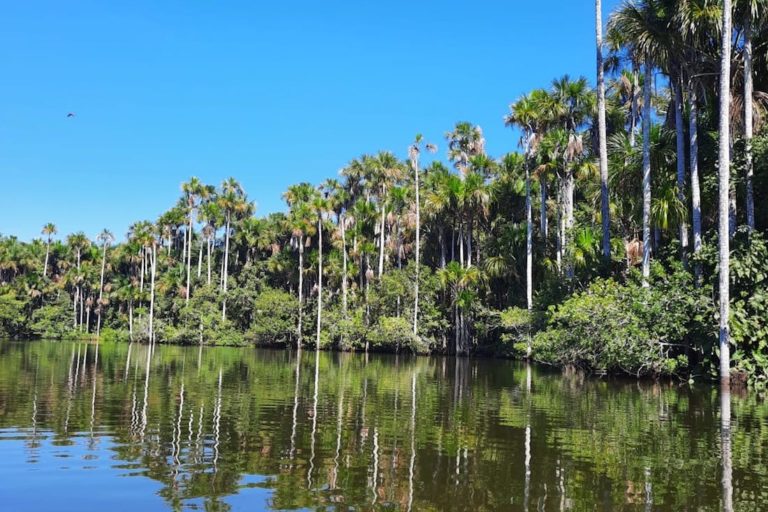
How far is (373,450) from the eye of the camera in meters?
9.77

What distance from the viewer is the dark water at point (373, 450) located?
7.08m

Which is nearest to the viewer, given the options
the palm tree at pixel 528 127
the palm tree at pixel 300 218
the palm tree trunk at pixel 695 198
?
the palm tree trunk at pixel 695 198

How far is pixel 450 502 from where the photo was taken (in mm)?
6906

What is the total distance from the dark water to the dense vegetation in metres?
5.65

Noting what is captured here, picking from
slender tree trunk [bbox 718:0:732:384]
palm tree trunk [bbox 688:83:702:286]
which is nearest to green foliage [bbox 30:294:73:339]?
palm tree trunk [bbox 688:83:702:286]

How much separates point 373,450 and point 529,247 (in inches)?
1248

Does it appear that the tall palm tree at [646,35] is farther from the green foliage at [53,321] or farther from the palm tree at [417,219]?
the green foliage at [53,321]

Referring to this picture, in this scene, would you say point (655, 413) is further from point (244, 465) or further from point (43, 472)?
point (43, 472)

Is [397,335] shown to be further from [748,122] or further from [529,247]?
[748,122]

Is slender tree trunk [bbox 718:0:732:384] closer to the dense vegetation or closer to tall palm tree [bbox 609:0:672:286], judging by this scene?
the dense vegetation

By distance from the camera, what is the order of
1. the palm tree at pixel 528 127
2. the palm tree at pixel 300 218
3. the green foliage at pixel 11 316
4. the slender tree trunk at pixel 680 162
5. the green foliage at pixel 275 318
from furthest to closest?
the green foliage at pixel 11 316 < the green foliage at pixel 275 318 < the palm tree at pixel 300 218 < the palm tree at pixel 528 127 < the slender tree trunk at pixel 680 162

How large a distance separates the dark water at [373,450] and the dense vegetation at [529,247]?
5647mm

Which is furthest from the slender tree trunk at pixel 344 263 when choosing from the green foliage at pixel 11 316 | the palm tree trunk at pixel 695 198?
the green foliage at pixel 11 316

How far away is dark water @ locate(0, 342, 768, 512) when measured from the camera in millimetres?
7082
